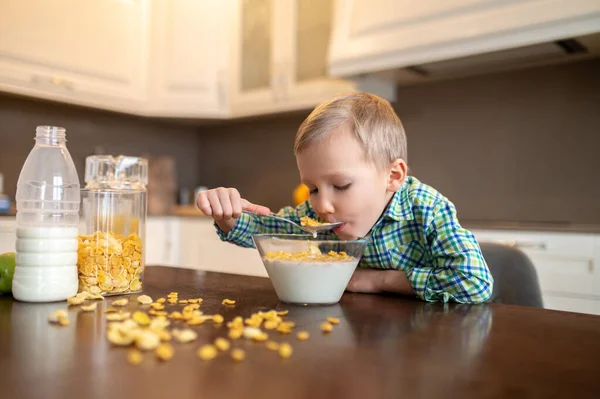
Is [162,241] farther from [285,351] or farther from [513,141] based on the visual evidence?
[285,351]

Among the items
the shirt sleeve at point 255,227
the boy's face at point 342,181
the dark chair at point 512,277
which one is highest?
the boy's face at point 342,181

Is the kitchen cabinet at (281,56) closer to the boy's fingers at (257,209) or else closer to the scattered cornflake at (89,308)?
the boy's fingers at (257,209)

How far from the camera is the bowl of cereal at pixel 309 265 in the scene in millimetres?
804

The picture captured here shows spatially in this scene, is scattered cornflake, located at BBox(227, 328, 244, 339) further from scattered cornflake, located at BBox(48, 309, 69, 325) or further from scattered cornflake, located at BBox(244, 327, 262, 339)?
scattered cornflake, located at BBox(48, 309, 69, 325)

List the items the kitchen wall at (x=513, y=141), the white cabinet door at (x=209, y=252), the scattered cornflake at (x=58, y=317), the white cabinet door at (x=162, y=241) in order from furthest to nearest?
1. the white cabinet door at (x=162, y=241)
2. the white cabinet door at (x=209, y=252)
3. the kitchen wall at (x=513, y=141)
4. the scattered cornflake at (x=58, y=317)

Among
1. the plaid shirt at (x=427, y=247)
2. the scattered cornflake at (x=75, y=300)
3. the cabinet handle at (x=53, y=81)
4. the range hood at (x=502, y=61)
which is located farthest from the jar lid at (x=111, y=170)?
the cabinet handle at (x=53, y=81)

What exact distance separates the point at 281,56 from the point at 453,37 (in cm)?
109

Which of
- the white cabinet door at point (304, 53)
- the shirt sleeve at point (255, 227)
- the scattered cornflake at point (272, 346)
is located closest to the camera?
the scattered cornflake at point (272, 346)

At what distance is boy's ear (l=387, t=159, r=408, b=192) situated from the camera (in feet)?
3.72

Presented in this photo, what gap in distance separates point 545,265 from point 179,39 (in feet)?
7.40

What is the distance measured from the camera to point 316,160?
A: 1.04 metres

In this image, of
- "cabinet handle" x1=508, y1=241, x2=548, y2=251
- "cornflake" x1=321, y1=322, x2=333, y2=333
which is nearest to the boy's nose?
"cornflake" x1=321, y1=322, x2=333, y2=333

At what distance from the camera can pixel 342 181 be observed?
3.41ft

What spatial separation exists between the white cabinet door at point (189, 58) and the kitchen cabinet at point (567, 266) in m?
1.89
